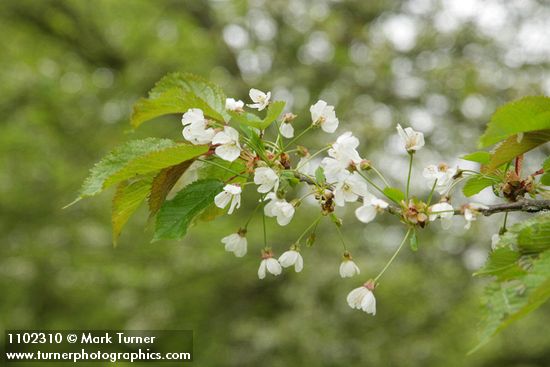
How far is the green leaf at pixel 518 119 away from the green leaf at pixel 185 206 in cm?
52

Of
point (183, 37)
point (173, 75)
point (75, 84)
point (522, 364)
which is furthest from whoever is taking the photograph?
point (522, 364)

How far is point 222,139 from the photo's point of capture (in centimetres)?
109

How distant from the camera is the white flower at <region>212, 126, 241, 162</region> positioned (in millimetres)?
1087

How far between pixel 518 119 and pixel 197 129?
0.57 meters

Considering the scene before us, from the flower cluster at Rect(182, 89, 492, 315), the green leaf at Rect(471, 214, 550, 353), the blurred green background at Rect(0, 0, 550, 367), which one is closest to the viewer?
the green leaf at Rect(471, 214, 550, 353)

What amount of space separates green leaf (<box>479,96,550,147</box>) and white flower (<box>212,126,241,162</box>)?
0.43 metres

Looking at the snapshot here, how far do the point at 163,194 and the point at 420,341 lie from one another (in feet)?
15.5

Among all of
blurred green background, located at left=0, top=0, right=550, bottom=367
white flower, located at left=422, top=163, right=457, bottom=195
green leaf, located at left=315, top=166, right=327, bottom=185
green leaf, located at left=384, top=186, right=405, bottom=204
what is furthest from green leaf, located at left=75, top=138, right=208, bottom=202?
blurred green background, located at left=0, top=0, right=550, bottom=367

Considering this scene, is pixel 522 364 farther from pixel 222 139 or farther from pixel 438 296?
pixel 222 139

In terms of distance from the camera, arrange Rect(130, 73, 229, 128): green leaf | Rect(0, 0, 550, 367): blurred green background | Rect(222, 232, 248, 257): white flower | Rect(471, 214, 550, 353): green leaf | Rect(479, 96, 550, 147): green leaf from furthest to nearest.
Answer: Rect(0, 0, 550, 367): blurred green background
Rect(222, 232, 248, 257): white flower
Rect(130, 73, 229, 128): green leaf
Rect(479, 96, 550, 147): green leaf
Rect(471, 214, 550, 353): green leaf

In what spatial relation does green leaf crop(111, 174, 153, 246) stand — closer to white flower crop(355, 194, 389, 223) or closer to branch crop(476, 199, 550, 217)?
white flower crop(355, 194, 389, 223)

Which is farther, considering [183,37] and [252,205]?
[183,37]

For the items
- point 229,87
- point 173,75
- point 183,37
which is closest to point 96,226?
point 229,87

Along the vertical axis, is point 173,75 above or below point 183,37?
below
